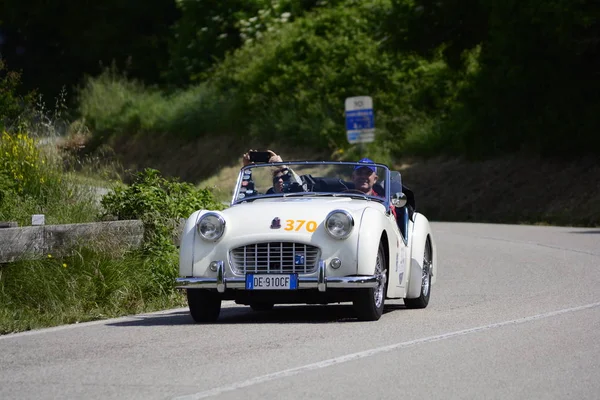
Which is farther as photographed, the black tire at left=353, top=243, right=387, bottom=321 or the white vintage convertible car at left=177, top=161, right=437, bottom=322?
the black tire at left=353, top=243, right=387, bottom=321

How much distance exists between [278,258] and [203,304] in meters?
0.81

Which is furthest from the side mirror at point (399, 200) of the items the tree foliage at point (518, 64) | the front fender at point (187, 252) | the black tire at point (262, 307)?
the tree foliage at point (518, 64)

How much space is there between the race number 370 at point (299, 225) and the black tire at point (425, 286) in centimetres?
202

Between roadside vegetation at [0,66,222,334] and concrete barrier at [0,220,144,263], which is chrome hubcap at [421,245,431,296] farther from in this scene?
concrete barrier at [0,220,144,263]

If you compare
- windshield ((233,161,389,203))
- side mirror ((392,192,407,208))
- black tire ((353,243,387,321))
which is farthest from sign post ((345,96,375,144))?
black tire ((353,243,387,321))

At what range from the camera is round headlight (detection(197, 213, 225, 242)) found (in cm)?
1150

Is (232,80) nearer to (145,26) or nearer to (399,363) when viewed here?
(145,26)

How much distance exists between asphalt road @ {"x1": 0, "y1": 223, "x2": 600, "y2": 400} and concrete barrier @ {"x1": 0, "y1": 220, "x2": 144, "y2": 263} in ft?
3.42

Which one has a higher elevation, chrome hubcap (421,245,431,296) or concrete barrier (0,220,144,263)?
concrete barrier (0,220,144,263)

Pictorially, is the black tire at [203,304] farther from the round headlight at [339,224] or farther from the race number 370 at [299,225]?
the round headlight at [339,224]

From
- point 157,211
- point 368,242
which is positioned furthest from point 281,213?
point 157,211

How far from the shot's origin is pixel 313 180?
12867mm

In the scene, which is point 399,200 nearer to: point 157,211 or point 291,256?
point 291,256

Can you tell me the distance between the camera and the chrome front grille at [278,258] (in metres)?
11.3
